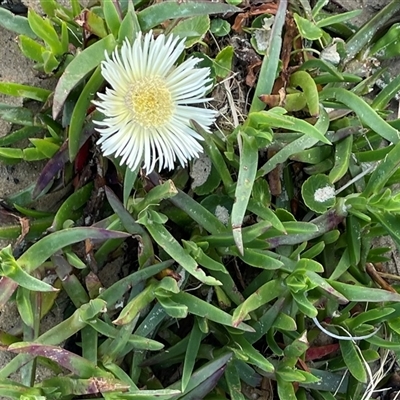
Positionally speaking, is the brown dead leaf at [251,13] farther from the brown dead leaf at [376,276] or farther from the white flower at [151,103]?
the brown dead leaf at [376,276]

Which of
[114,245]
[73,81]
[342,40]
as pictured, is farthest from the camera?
[342,40]

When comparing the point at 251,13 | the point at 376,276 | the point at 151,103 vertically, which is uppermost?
the point at 251,13

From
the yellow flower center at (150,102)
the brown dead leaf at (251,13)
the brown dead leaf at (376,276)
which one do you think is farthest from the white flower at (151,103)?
the brown dead leaf at (376,276)

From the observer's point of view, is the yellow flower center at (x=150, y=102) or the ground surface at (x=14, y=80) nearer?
the yellow flower center at (x=150, y=102)

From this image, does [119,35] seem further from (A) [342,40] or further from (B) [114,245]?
(A) [342,40]

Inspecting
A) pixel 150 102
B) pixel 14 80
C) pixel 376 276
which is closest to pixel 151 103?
pixel 150 102

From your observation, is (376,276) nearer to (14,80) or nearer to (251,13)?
(251,13)

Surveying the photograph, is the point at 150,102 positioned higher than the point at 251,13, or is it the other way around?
the point at 251,13

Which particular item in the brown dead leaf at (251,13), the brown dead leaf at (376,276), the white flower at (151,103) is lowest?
the brown dead leaf at (376,276)

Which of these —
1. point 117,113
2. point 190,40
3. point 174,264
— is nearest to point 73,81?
point 117,113
